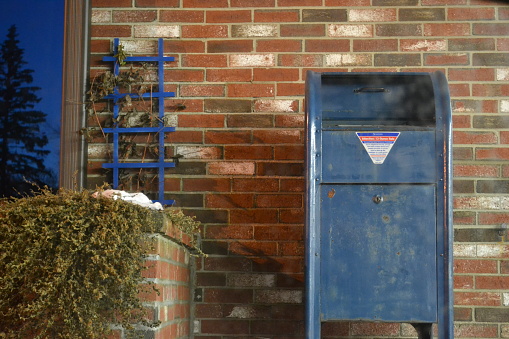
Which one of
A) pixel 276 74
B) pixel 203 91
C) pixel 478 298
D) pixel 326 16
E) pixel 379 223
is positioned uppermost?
pixel 326 16

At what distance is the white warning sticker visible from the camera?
313 centimetres

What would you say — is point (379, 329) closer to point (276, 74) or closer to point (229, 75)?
point (276, 74)

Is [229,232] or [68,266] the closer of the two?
[68,266]

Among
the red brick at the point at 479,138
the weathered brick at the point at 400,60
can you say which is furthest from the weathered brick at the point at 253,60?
the red brick at the point at 479,138

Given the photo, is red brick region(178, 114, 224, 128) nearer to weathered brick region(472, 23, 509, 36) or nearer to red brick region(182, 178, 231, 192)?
red brick region(182, 178, 231, 192)

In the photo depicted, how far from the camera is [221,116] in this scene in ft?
12.9

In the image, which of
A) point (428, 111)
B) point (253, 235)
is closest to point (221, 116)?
point (253, 235)

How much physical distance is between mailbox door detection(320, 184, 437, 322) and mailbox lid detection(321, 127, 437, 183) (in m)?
0.04

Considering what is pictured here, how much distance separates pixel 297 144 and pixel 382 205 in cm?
90

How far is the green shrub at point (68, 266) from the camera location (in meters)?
2.37

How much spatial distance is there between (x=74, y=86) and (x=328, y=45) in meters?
1.55

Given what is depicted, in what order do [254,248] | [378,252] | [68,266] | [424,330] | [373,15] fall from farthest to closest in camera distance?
[373,15] → [254,248] → [424,330] → [378,252] → [68,266]

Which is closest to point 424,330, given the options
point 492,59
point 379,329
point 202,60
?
point 379,329

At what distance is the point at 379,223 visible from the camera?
10.2 feet
